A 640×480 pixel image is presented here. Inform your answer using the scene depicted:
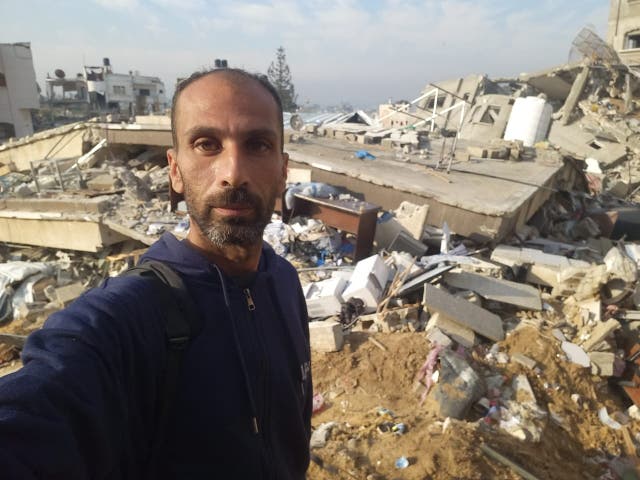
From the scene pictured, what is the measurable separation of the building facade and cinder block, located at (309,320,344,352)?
3559 cm

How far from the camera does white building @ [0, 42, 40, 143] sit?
29562 millimetres

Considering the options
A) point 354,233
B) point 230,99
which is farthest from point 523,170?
point 230,99

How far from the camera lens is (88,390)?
90 centimetres

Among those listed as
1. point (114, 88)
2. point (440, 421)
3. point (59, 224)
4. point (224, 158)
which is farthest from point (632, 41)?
point (114, 88)

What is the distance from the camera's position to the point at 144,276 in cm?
121

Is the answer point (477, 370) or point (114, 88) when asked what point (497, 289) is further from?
point (114, 88)

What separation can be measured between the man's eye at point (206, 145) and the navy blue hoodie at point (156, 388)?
356 millimetres

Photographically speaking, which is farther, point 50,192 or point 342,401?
point 50,192

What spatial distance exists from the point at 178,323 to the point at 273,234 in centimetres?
629

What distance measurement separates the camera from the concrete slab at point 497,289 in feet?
19.2

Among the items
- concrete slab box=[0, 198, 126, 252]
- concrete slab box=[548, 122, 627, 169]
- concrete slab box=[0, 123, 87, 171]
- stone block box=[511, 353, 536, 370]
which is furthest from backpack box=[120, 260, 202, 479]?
concrete slab box=[548, 122, 627, 169]

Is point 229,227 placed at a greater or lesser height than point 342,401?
greater

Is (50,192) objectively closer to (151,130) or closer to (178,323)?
(151,130)

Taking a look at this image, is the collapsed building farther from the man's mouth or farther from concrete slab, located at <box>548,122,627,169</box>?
concrete slab, located at <box>548,122,627,169</box>
